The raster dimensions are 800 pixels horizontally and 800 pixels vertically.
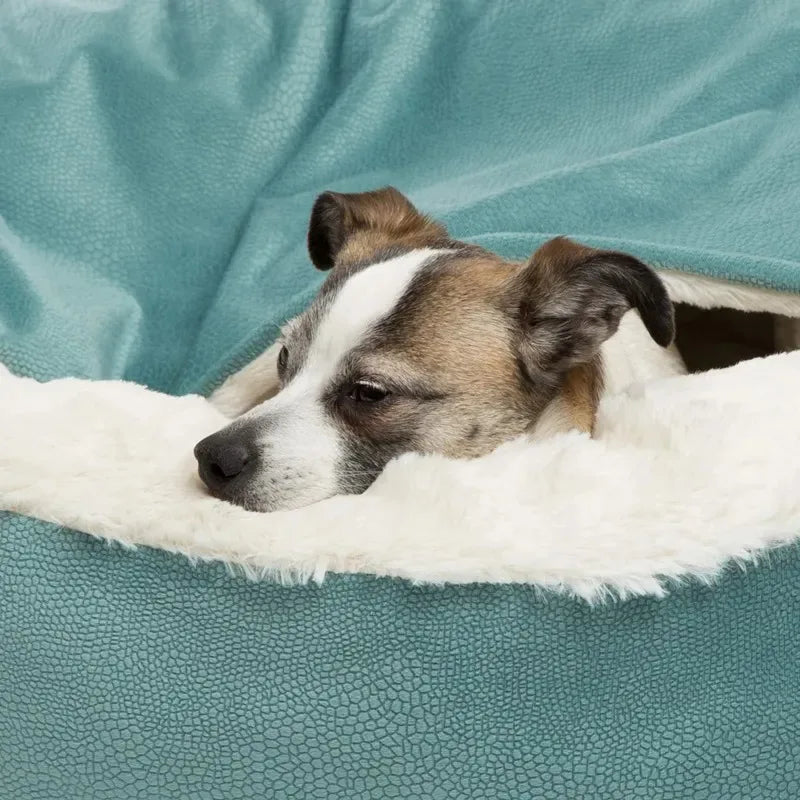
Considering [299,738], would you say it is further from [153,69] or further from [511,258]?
[153,69]

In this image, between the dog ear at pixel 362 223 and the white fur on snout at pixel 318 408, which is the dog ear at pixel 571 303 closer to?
the white fur on snout at pixel 318 408

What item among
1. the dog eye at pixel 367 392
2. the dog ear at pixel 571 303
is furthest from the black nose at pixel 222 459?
the dog ear at pixel 571 303

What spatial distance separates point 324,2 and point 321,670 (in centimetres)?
196

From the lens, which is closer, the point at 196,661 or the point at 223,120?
the point at 196,661

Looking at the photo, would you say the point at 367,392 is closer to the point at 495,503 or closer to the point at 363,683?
the point at 495,503

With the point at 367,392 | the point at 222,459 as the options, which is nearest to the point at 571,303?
the point at 367,392

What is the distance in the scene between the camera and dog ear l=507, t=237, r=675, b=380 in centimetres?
175

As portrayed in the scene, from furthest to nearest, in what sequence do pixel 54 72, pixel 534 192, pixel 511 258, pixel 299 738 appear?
pixel 54 72, pixel 534 192, pixel 511 258, pixel 299 738

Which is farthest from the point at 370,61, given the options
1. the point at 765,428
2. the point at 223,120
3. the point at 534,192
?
the point at 765,428

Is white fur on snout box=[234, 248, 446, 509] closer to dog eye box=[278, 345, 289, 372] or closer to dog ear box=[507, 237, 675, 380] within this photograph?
dog eye box=[278, 345, 289, 372]

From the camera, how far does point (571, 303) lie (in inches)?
72.2

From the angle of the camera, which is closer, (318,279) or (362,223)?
(362,223)

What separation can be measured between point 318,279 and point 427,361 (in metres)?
0.66

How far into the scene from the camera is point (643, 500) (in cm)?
141
